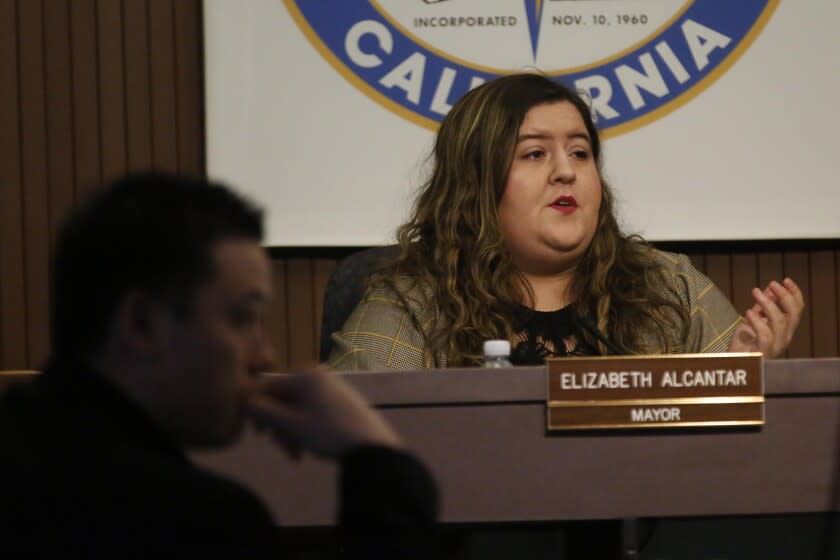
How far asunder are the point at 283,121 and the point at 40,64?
643 mm

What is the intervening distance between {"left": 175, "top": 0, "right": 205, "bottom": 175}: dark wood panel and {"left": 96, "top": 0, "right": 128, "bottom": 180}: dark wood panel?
5.7 inches

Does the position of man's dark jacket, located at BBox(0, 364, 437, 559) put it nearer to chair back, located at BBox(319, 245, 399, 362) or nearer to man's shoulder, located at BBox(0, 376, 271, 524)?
man's shoulder, located at BBox(0, 376, 271, 524)

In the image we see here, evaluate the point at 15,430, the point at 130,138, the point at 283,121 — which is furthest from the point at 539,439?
the point at 130,138

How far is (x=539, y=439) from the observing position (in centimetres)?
181

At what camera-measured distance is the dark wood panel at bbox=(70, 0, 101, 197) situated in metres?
3.34

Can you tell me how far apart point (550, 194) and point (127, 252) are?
168 cm

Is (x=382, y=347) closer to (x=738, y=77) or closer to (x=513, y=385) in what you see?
(x=513, y=385)

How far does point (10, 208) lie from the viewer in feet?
11.0

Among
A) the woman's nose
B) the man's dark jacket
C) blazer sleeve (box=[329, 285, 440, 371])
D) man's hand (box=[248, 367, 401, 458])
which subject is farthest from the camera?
the woman's nose

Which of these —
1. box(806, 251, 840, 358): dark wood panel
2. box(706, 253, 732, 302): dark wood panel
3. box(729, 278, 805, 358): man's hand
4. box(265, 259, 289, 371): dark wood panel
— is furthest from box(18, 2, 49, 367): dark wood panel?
box(806, 251, 840, 358): dark wood panel

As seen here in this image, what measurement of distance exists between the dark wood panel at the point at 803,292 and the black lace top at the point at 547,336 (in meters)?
1.02

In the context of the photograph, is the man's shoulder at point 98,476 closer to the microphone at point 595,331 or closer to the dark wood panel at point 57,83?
the microphone at point 595,331

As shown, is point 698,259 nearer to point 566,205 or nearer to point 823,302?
point 823,302

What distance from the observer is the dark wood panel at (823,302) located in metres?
3.42
